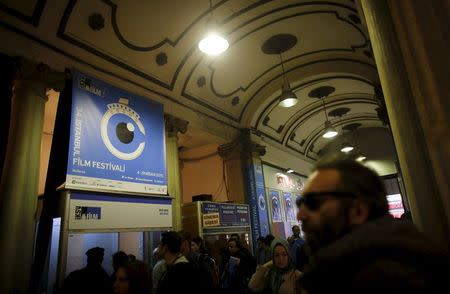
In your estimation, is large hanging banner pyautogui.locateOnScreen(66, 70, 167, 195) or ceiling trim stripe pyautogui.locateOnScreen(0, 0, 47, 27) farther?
large hanging banner pyautogui.locateOnScreen(66, 70, 167, 195)

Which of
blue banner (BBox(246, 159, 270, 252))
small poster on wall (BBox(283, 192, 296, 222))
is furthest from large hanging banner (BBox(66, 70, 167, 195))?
small poster on wall (BBox(283, 192, 296, 222))

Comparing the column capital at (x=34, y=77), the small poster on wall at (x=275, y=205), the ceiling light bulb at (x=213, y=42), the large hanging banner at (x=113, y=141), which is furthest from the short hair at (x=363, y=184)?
the small poster on wall at (x=275, y=205)

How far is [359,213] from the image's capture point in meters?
0.97

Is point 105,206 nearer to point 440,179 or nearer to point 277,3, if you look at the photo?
point 440,179

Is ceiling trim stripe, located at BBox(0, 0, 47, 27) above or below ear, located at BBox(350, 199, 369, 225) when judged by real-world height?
above

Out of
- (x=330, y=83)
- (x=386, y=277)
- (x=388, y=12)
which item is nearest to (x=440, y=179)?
(x=386, y=277)

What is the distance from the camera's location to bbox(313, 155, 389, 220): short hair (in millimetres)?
978

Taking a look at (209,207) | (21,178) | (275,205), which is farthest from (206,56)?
(275,205)

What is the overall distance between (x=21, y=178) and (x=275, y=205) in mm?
8535

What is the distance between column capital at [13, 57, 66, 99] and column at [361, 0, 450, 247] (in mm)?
4888

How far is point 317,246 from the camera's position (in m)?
0.99

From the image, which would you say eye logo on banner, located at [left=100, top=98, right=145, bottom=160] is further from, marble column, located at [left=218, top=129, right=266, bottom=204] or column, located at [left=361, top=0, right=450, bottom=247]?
column, located at [left=361, top=0, right=450, bottom=247]

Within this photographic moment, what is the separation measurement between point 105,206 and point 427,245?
189 inches

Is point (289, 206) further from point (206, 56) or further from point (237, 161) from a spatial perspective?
point (206, 56)
